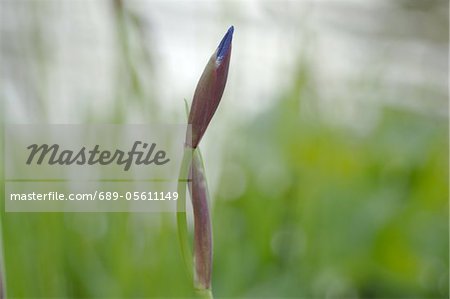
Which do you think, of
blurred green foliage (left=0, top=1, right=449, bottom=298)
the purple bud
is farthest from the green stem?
blurred green foliage (left=0, top=1, right=449, bottom=298)

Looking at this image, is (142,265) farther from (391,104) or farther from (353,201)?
(391,104)

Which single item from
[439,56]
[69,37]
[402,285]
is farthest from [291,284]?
[439,56]

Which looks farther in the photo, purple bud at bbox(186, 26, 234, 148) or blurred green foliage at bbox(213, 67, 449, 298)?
blurred green foliage at bbox(213, 67, 449, 298)

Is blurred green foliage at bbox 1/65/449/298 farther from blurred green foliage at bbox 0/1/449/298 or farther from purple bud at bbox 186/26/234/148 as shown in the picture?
purple bud at bbox 186/26/234/148

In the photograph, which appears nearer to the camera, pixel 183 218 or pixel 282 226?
pixel 183 218

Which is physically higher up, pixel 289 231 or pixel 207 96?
pixel 207 96

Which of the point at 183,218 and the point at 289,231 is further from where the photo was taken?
the point at 289,231

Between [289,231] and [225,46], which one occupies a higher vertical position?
[225,46]

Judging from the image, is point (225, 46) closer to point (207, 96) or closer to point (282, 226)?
point (207, 96)

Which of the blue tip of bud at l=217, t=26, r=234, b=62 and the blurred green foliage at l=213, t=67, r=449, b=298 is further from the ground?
the blue tip of bud at l=217, t=26, r=234, b=62

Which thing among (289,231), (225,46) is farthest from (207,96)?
(289,231)
